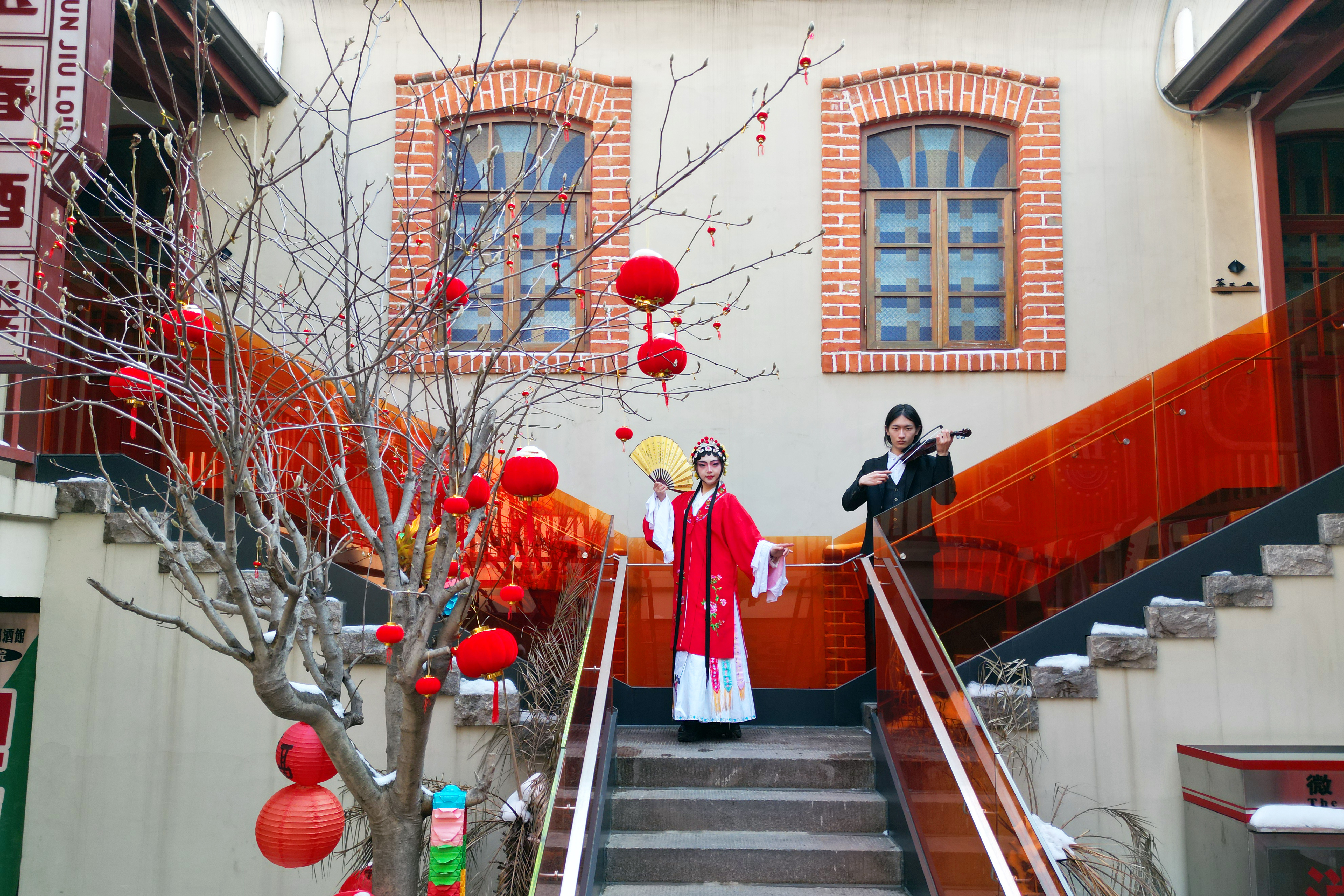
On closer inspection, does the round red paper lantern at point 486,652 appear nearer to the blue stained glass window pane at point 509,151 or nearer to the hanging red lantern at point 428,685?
the hanging red lantern at point 428,685

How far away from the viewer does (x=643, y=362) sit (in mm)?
4129

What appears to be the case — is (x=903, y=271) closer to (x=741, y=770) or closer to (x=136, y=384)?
(x=741, y=770)

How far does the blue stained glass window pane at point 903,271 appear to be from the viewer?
7.95m

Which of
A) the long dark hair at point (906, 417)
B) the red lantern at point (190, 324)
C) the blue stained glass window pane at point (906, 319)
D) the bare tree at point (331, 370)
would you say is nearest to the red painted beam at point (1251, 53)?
the blue stained glass window pane at point (906, 319)

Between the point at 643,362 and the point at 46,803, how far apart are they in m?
3.95

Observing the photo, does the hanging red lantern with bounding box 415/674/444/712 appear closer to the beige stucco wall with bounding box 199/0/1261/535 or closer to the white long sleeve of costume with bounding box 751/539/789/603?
the white long sleeve of costume with bounding box 751/539/789/603

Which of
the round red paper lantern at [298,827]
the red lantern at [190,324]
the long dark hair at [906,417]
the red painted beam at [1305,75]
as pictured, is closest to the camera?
the red lantern at [190,324]

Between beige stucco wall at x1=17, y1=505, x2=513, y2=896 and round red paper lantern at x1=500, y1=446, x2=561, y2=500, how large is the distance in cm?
175

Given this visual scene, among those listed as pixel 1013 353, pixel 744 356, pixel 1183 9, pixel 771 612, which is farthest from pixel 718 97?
pixel 771 612

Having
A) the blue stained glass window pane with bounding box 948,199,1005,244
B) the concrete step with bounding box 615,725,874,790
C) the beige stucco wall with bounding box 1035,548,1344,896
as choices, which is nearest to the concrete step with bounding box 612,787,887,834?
the concrete step with bounding box 615,725,874,790

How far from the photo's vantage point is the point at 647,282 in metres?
Result: 4.04

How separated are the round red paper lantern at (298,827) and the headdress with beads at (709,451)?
9.23 feet

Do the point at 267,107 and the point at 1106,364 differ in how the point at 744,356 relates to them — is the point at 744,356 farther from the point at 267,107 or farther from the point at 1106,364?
the point at 267,107

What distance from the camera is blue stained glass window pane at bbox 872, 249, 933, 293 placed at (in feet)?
26.1
